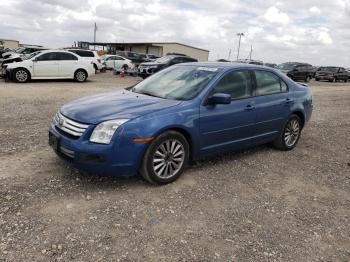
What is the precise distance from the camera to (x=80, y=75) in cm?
1748

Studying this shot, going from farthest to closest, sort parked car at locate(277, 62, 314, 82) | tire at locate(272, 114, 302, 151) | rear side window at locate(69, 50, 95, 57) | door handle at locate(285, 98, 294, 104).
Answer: parked car at locate(277, 62, 314, 82)
rear side window at locate(69, 50, 95, 57)
tire at locate(272, 114, 302, 151)
door handle at locate(285, 98, 294, 104)

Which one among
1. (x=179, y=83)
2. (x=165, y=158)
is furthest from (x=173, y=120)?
(x=179, y=83)

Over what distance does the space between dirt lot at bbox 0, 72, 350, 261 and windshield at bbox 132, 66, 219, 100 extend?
3.72 ft

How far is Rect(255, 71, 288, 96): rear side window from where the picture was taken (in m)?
5.70

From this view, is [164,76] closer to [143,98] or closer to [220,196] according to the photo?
[143,98]

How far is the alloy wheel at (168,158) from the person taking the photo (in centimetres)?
440

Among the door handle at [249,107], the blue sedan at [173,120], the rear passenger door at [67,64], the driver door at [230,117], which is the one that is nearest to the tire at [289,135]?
the blue sedan at [173,120]

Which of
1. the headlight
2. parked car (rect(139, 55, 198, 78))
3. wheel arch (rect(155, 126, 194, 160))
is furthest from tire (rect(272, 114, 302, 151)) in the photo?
parked car (rect(139, 55, 198, 78))

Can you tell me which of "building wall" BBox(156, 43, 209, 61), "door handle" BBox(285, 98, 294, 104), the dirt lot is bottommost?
the dirt lot

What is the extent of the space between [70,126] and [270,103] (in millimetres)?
3175

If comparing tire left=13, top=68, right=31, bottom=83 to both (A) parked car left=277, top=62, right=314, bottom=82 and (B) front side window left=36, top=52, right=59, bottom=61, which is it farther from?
(A) parked car left=277, top=62, right=314, bottom=82

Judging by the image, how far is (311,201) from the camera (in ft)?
14.7

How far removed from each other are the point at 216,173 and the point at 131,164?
146 cm

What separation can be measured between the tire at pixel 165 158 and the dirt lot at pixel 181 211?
15cm
